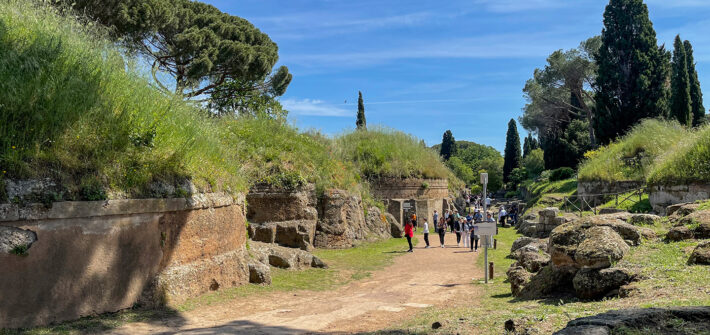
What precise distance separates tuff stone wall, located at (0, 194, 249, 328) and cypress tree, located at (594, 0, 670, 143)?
3079cm

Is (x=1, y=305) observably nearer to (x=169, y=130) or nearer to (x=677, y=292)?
(x=169, y=130)

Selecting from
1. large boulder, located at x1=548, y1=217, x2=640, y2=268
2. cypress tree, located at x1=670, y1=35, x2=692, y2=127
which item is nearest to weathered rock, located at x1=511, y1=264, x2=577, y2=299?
large boulder, located at x1=548, y1=217, x2=640, y2=268

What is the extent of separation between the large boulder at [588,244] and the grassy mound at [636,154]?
623 inches

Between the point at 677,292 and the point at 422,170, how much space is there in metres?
23.0

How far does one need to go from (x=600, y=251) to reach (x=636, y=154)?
63.7 feet

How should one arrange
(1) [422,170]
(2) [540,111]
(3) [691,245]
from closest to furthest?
1. (3) [691,245]
2. (1) [422,170]
3. (2) [540,111]

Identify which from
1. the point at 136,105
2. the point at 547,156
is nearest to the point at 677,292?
the point at 136,105

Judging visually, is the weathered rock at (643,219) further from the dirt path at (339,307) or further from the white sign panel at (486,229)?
the dirt path at (339,307)

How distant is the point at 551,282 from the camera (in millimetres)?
8133

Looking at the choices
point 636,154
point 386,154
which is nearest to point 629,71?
point 636,154

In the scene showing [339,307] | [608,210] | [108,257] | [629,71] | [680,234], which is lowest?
[339,307]

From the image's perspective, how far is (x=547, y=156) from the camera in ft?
166

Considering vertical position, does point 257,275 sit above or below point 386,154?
below

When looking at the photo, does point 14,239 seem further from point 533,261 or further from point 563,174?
point 563,174
